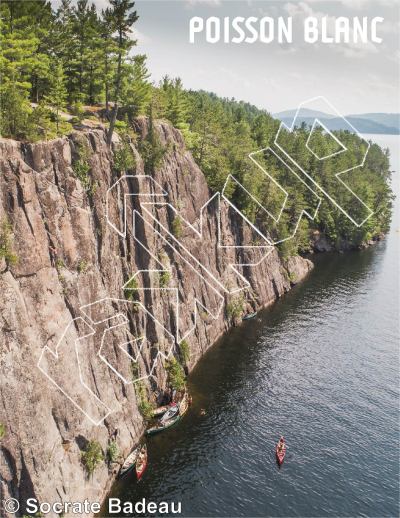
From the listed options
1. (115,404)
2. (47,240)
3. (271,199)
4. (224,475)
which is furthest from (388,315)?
(47,240)

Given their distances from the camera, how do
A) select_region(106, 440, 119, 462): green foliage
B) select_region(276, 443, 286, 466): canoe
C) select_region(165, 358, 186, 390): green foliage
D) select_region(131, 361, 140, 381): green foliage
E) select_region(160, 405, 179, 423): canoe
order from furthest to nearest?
1. select_region(165, 358, 186, 390): green foliage
2. select_region(160, 405, 179, 423): canoe
3. select_region(131, 361, 140, 381): green foliage
4. select_region(276, 443, 286, 466): canoe
5. select_region(106, 440, 119, 462): green foliage

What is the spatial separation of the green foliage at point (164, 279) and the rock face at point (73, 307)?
56 cm

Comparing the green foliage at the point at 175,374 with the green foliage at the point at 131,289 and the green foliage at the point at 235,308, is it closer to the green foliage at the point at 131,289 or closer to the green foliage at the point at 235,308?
the green foliage at the point at 131,289

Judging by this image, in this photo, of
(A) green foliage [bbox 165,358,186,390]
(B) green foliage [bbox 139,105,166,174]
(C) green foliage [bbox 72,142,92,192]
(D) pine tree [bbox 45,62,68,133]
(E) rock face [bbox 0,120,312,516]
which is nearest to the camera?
(E) rock face [bbox 0,120,312,516]

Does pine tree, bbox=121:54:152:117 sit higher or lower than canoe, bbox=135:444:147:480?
higher

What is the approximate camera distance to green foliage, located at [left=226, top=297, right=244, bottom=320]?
3054 inches

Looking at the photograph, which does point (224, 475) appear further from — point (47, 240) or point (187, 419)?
point (47, 240)

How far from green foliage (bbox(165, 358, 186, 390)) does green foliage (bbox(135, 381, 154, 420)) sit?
5.06 m

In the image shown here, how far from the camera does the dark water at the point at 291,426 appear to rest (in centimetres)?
4200

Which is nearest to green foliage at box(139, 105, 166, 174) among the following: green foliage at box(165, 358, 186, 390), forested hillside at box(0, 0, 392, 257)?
forested hillside at box(0, 0, 392, 257)

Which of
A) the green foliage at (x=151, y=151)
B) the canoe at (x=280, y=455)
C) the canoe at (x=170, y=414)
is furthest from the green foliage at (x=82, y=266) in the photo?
the canoe at (x=280, y=455)

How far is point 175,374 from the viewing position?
55875mm

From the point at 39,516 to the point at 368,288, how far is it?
89.1 meters

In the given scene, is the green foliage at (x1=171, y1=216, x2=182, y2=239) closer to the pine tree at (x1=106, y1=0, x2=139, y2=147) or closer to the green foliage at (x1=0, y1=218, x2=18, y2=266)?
the pine tree at (x1=106, y1=0, x2=139, y2=147)
